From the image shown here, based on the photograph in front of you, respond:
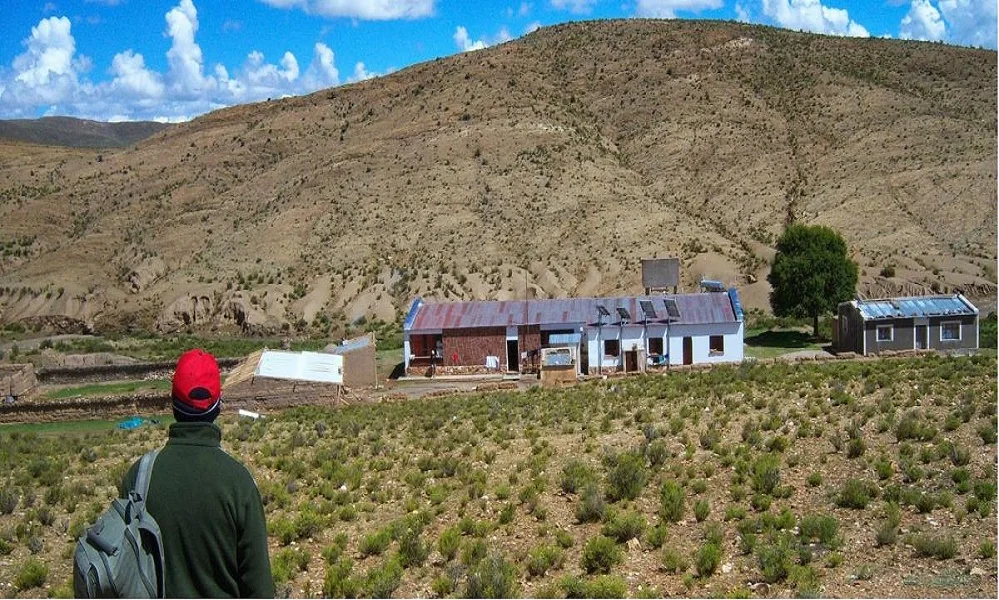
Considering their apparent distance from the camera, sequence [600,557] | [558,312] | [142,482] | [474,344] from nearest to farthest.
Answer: [142,482]
[600,557]
[474,344]
[558,312]

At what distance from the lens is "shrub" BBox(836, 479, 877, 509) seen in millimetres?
14109

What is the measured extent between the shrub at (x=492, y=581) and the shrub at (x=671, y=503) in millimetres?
3143

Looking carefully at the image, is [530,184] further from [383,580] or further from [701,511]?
[383,580]

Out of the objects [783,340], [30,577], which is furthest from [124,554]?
[783,340]

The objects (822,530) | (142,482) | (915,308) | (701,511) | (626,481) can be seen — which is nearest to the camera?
(142,482)

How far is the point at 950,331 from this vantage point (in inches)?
1570

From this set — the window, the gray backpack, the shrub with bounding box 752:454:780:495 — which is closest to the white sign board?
the shrub with bounding box 752:454:780:495

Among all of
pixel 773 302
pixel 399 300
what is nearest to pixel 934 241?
pixel 773 302

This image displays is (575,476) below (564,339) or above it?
below

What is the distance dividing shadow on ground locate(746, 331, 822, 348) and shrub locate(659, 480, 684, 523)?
1189 inches

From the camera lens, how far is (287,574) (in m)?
12.8

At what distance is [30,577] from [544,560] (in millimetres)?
7503

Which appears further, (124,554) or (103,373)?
(103,373)

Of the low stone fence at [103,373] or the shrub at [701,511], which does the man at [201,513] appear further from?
the low stone fence at [103,373]
